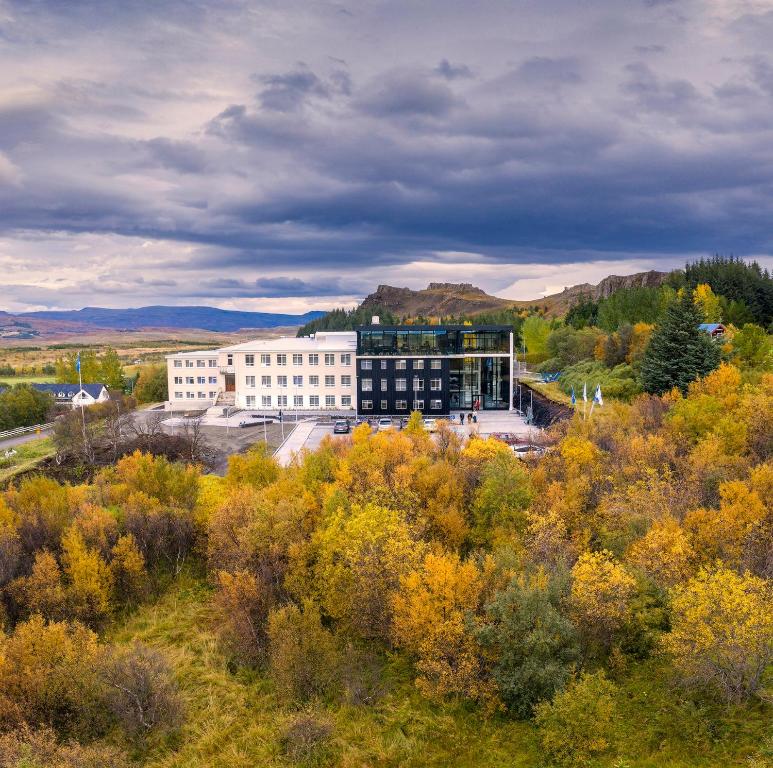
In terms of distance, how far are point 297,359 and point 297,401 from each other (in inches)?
192

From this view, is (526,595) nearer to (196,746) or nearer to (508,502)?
(508,502)

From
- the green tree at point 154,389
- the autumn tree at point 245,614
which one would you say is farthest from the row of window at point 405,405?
the autumn tree at point 245,614

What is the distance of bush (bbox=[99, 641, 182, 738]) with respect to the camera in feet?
69.2

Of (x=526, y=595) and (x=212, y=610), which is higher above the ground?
(x=526, y=595)

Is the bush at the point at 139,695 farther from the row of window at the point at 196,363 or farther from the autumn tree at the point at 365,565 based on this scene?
the row of window at the point at 196,363

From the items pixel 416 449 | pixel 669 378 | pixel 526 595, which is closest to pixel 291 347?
pixel 416 449

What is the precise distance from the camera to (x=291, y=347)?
72.9 metres

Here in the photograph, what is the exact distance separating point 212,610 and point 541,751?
16534mm

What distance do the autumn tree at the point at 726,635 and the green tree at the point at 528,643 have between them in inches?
143

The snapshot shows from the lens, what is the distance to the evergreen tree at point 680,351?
1971 inches

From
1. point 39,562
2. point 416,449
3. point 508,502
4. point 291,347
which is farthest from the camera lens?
point 291,347

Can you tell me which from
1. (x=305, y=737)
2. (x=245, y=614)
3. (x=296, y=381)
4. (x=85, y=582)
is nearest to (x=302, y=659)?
(x=305, y=737)

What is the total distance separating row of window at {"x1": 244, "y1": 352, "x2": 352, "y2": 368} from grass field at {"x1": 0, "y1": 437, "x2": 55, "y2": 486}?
22470 millimetres

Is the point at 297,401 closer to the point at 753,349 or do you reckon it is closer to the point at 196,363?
the point at 196,363
